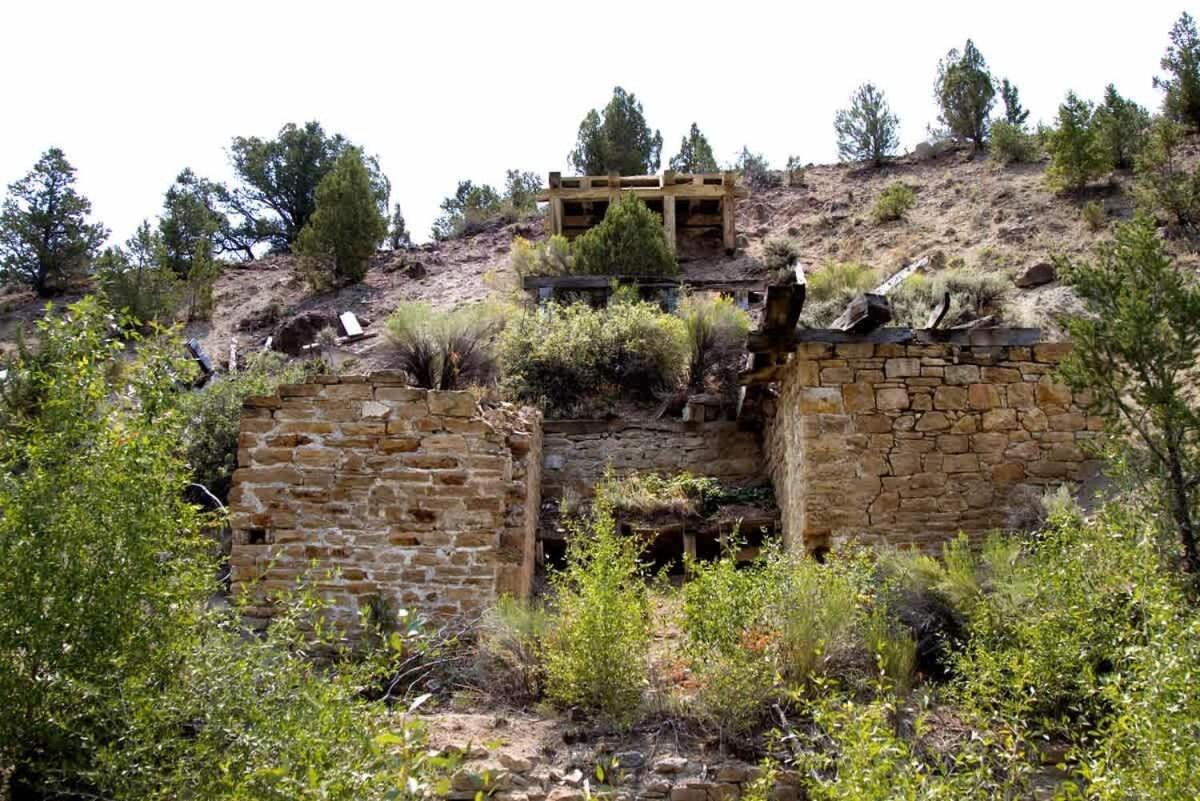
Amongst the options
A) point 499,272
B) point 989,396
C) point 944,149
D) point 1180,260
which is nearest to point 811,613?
point 989,396

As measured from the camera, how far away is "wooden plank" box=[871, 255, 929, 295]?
14711 mm

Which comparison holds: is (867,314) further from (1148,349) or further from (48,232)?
(48,232)

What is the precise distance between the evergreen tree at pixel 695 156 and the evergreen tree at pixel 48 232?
1260cm

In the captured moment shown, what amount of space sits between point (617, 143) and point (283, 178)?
26.1 feet

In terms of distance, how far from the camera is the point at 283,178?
25.8 m

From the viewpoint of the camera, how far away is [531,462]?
973cm

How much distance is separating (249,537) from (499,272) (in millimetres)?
11670

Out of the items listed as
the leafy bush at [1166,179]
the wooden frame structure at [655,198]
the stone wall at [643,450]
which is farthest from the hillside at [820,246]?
the stone wall at [643,450]

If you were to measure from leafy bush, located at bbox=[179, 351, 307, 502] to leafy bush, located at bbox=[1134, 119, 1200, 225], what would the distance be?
1260 cm

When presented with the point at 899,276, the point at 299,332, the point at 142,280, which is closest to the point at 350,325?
the point at 299,332

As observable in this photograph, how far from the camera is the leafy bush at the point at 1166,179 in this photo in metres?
15.8

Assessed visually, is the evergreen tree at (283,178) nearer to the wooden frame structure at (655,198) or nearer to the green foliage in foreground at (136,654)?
the wooden frame structure at (655,198)

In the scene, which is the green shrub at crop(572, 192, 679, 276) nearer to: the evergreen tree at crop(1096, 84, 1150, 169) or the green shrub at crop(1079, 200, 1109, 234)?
the green shrub at crop(1079, 200, 1109, 234)

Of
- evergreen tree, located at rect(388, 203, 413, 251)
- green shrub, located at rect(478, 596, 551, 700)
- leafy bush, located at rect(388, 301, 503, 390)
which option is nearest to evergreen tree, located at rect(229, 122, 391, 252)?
evergreen tree, located at rect(388, 203, 413, 251)
